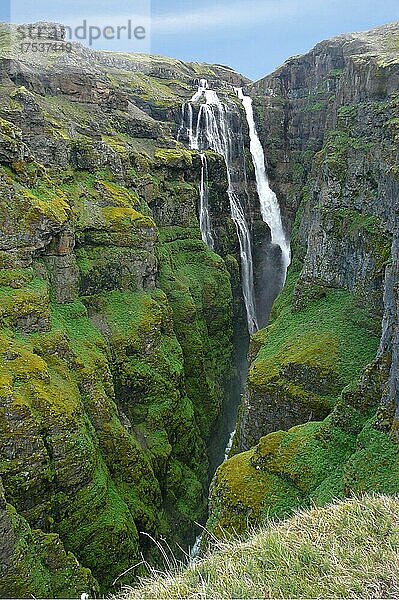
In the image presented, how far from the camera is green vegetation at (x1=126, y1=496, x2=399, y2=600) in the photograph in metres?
6.96

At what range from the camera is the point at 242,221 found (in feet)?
203

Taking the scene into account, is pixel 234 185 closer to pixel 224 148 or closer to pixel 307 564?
pixel 224 148

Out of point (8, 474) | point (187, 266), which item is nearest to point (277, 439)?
point (8, 474)

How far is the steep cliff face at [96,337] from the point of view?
23.2 metres

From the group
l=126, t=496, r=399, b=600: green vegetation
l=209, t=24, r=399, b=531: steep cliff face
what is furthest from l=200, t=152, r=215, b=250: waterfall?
l=126, t=496, r=399, b=600: green vegetation

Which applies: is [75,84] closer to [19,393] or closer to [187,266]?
[187,266]

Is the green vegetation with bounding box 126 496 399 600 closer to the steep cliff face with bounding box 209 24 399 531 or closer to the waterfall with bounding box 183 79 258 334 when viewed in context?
the steep cliff face with bounding box 209 24 399 531

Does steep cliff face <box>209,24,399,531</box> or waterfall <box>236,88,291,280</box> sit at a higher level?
waterfall <box>236,88,291,280</box>

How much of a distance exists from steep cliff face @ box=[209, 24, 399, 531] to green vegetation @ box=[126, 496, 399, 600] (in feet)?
28.1

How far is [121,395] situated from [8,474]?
11.9m

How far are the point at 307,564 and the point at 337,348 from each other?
71.7 feet

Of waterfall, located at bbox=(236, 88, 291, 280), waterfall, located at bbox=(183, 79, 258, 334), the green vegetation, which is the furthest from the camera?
waterfall, located at bbox=(236, 88, 291, 280)

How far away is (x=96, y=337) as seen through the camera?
31.9 meters

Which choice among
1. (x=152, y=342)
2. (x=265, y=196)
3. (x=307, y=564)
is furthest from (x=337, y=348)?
(x=265, y=196)
